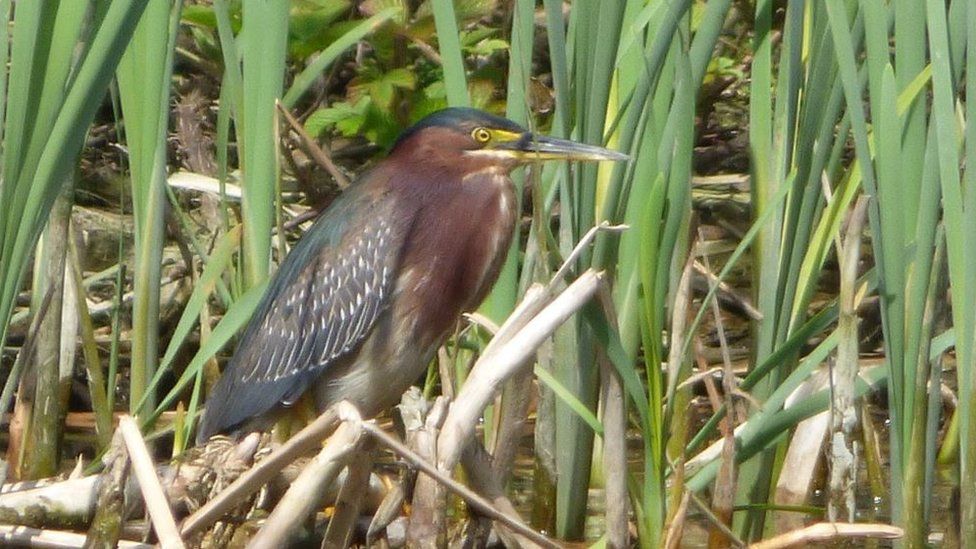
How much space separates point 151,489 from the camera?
236cm

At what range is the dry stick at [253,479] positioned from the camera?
7.92 ft

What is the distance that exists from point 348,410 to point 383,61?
2.26m

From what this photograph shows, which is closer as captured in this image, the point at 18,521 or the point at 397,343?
the point at 18,521

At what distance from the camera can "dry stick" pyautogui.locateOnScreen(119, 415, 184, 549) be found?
226 cm

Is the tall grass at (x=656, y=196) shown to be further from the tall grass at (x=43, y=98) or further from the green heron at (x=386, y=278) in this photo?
the green heron at (x=386, y=278)

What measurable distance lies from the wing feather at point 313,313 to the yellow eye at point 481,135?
1.07 ft

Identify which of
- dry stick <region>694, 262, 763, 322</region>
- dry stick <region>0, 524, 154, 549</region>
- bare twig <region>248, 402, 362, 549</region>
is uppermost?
dry stick <region>694, 262, 763, 322</region>

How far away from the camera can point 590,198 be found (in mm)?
3006

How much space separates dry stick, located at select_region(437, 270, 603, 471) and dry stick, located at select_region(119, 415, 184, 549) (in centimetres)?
47

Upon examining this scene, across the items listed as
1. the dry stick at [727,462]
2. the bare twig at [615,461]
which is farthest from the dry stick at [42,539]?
the dry stick at [727,462]

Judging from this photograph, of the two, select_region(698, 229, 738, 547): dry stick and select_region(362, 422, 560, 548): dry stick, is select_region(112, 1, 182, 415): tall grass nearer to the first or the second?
select_region(362, 422, 560, 548): dry stick

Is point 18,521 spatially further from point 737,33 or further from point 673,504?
point 737,33

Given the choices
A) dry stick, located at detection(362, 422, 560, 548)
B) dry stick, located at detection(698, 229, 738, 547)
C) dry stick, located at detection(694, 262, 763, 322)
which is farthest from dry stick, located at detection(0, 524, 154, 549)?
dry stick, located at detection(694, 262, 763, 322)

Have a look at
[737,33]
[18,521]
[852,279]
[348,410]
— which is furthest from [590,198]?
[737,33]
